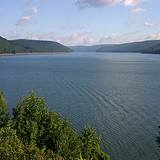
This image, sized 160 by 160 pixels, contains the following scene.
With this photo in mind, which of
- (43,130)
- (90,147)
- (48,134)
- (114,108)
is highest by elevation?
(43,130)

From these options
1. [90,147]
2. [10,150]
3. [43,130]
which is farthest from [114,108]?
[10,150]

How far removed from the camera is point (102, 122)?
55531 millimetres

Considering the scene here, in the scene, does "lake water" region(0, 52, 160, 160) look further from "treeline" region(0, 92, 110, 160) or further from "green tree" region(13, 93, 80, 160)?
"green tree" region(13, 93, 80, 160)

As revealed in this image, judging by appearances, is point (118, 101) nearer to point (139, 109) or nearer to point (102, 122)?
point (139, 109)

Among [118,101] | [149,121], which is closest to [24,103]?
[149,121]

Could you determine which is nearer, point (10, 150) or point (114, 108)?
point (10, 150)

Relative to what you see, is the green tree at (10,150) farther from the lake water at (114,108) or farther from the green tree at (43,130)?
the lake water at (114,108)

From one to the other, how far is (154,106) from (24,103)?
1516 inches

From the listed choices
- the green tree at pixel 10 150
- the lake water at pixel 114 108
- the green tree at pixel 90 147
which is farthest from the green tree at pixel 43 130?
the lake water at pixel 114 108

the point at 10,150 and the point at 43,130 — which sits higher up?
the point at 10,150

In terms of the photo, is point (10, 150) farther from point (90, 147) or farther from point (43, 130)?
point (90, 147)

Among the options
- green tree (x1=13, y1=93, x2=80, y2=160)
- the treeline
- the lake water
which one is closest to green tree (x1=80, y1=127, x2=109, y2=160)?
the treeline

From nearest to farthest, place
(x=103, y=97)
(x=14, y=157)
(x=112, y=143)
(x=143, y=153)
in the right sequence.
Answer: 1. (x=14, y=157)
2. (x=143, y=153)
3. (x=112, y=143)
4. (x=103, y=97)

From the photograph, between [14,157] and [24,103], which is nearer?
[14,157]
